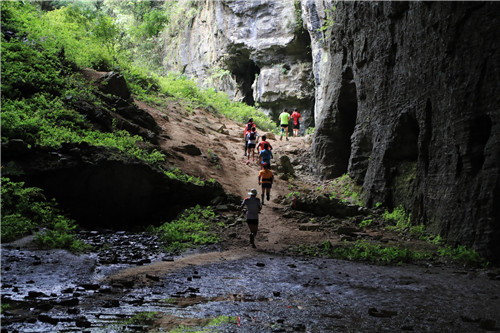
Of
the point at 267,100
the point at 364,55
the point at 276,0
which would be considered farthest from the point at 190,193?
the point at 276,0

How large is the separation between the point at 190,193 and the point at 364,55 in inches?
353

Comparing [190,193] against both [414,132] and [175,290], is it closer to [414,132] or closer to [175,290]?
[175,290]

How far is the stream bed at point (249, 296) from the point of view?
4.43 meters

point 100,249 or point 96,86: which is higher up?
point 96,86

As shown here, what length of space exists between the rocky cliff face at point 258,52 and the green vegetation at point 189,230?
22.1m

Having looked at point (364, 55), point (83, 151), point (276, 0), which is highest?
point (276, 0)

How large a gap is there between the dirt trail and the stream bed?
2.65 ft

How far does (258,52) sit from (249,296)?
30672mm

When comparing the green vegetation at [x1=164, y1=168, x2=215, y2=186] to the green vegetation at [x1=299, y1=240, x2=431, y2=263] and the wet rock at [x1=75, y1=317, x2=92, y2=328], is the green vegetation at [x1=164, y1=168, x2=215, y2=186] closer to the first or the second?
the green vegetation at [x1=299, y1=240, x2=431, y2=263]

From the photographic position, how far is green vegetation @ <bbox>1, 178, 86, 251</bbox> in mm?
7891

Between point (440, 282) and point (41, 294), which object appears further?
point (440, 282)

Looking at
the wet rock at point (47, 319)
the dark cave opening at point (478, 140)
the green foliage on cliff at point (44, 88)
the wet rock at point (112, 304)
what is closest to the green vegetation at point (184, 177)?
the green foliage on cliff at point (44, 88)

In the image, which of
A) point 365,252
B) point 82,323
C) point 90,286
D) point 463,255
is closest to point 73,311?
point 82,323

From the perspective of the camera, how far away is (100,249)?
8781 mm
